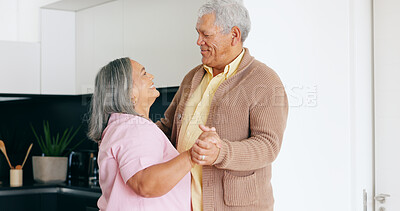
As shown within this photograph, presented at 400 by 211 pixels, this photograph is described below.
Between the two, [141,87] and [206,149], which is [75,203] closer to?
[141,87]

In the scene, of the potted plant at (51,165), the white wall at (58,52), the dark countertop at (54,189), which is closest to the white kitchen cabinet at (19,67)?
the white wall at (58,52)

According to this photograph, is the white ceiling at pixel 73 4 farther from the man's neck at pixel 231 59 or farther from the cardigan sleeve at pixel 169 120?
the man's neck at pixel 231 59

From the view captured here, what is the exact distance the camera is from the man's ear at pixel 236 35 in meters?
1.83

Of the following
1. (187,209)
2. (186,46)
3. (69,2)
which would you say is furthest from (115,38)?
(187,209)

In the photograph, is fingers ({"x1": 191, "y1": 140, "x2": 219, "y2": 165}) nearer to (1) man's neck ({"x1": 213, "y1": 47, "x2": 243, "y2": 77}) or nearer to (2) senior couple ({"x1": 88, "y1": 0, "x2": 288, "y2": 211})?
(2) senior couple ({"x1": 88, "y1": 0, "x2": 288, "y2": 211})

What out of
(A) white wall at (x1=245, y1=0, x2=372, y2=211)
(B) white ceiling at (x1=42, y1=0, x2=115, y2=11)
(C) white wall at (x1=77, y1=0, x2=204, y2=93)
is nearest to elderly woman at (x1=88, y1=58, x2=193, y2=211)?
(A) white wall at (x1=245, y1=0, x2=372, y2=211)

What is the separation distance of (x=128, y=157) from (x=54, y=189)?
6.35ft

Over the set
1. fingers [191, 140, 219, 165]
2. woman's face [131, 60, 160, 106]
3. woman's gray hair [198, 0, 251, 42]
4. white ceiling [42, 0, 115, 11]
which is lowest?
fingers [191, 140, 219, 165]

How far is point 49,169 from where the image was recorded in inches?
134

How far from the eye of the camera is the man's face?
71.1 inches

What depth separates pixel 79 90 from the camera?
3.54 meters

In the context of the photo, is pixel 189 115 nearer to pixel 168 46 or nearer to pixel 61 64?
pixel 168 46

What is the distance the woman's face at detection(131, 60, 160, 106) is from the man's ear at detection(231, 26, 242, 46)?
34cm

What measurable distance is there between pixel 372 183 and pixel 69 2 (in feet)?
7.08
